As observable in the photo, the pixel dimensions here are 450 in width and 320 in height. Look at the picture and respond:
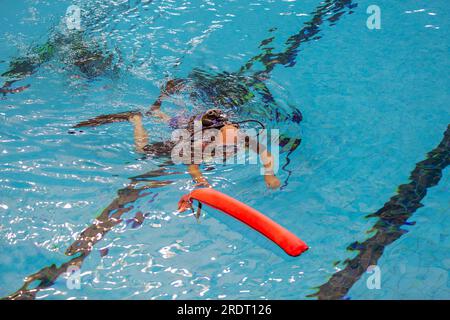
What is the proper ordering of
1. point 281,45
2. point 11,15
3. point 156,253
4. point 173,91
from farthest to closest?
point 11,15 < point 281,45 < point 173,91 < point 156,253

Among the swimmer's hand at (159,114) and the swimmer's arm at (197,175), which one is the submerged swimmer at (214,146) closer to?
the swimmer's arm at (197,175)

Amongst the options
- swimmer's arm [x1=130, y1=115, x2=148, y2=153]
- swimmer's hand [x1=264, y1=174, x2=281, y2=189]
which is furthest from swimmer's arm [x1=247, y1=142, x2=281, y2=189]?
swimmer's arm [x1=130, y1=115, x2=148, y2=153]

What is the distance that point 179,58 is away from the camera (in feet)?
12.3

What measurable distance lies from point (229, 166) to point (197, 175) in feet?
0.67

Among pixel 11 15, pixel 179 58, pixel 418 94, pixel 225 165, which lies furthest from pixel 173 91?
pixel 11 15

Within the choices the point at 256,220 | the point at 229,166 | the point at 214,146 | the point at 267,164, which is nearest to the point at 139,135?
the point at 214,146

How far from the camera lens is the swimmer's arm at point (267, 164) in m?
2.55

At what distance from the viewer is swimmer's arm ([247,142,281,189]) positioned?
8.38ft

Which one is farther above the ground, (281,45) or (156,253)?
(281,45)

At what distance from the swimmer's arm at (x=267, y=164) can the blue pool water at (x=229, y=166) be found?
54 millimetres

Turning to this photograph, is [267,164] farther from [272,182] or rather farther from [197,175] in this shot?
[197,175]

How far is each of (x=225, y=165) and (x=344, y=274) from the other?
3.02 ft

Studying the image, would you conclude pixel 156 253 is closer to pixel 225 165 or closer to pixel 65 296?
pixel 65 296

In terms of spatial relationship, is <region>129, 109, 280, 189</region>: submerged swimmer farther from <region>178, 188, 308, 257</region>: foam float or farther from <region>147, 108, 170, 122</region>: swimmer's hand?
<region>178, 188, 308, 257</region>: foam float
